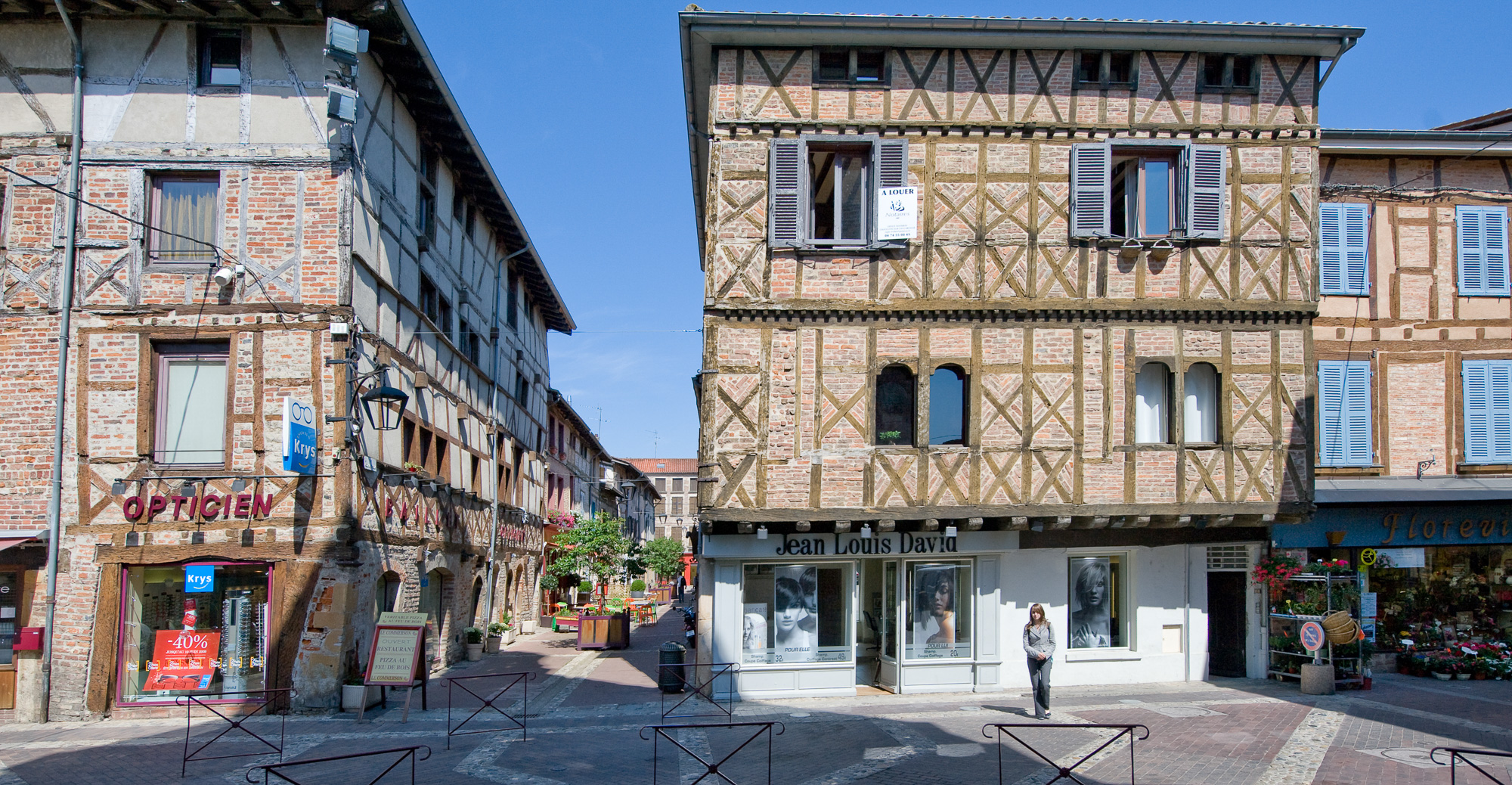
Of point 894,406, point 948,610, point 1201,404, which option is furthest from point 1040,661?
point 1201,404

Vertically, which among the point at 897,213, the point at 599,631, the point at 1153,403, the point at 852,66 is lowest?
the point at 599,631

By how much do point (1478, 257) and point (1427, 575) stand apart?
5398mm

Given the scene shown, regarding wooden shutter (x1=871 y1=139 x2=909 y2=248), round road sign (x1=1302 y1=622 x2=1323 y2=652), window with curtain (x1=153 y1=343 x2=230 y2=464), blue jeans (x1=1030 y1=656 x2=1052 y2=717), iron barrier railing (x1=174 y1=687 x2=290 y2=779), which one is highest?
wooden shutter (x1=871 y1=139 x2=909 y2=248)

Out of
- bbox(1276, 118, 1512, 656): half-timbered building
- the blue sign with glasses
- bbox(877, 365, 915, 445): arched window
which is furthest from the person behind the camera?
bbox(1276, 118, 1512, 656): half-timbered building

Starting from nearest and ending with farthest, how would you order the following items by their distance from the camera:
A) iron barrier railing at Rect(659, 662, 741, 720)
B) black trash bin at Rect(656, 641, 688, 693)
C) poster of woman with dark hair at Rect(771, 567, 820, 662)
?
1. iron barrier railing at Rect(659, 662, 741, 720)
2. poster of woman with dark hair at Rect(771, 567, 820, 662)
3. black trash bin at Rect(656, 641, 688, 693)

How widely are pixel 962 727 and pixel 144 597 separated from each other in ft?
36.7

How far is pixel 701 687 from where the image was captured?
1341 cm

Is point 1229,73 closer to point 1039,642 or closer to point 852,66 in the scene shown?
point 852,66

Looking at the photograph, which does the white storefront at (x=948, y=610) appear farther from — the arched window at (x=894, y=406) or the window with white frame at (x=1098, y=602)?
the arched window at (x=894, y=406)

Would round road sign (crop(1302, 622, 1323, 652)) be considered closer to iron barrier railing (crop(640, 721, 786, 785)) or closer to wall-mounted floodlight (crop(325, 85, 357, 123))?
iron barrier railing (crop(640, 721, 786, 785))

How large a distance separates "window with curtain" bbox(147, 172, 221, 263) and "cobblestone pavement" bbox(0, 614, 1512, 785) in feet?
21.3

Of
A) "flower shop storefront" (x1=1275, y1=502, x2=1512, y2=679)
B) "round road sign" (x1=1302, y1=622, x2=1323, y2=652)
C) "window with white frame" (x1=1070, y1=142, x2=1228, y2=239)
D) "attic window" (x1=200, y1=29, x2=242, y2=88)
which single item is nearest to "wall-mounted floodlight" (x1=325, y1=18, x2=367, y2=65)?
"attic window" (x1=200, y1=29, x2=242, y2=88)

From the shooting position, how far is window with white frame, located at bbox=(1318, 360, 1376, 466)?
17297 millimetres

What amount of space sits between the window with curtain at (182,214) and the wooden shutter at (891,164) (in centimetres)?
935
